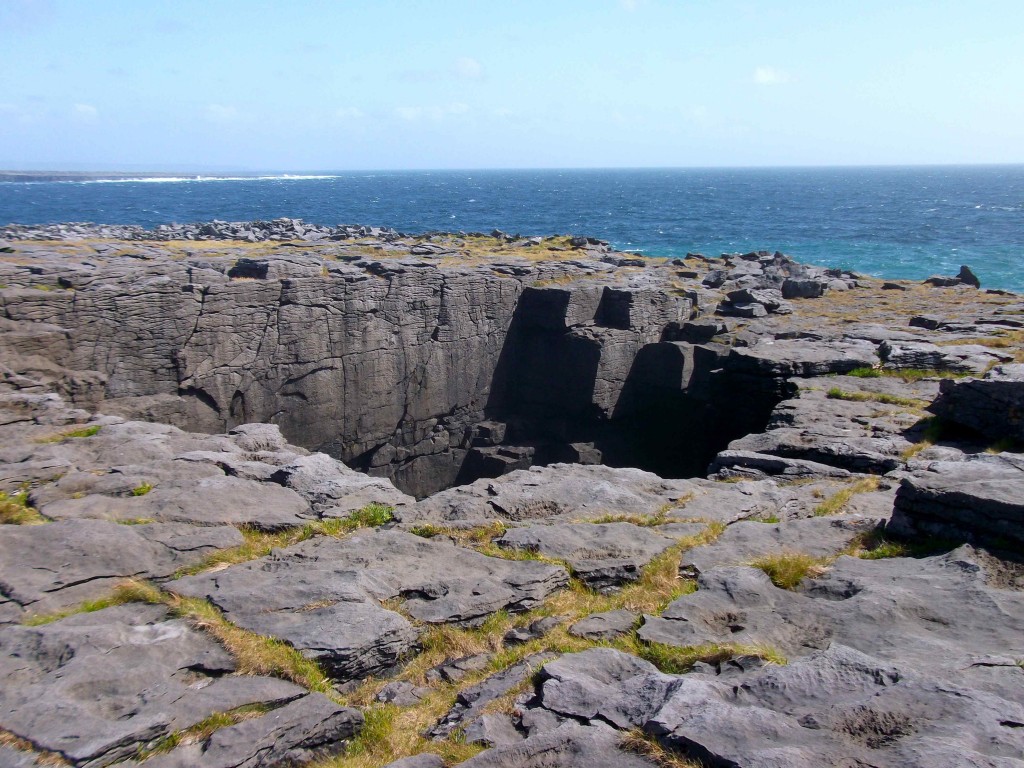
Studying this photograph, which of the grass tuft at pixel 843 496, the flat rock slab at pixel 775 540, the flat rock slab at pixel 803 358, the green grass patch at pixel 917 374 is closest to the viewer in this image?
the flat rock slab at pixel 775 540

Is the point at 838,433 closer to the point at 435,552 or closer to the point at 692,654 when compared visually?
the point at 435,552

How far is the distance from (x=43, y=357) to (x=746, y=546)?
12.4 m

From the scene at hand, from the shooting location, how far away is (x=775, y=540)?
895cm

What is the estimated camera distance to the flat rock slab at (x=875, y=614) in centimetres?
605

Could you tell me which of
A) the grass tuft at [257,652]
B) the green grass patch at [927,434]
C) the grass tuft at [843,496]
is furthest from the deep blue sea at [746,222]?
the grass tuft at [257,652]

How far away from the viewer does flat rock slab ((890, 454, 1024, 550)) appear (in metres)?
7.56

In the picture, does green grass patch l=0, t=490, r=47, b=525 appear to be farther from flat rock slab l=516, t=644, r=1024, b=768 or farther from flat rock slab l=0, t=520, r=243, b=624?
flat rock slab l=516, t=644, r=1024, b=768

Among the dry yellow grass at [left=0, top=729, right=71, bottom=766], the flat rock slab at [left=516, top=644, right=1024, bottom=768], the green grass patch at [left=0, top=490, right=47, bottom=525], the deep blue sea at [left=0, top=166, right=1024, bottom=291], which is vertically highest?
the flat rock slab at [left=516, top=644, right=1024, bottom=768]

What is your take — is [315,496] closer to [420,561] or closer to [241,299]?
[420,561]

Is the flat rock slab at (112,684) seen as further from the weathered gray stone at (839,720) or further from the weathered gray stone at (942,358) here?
the weathered gray stone at (942,358)

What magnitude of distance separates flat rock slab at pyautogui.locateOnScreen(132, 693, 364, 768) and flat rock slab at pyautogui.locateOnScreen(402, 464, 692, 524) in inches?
148

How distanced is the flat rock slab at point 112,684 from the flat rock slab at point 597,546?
3.22 metres

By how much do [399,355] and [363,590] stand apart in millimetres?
12511

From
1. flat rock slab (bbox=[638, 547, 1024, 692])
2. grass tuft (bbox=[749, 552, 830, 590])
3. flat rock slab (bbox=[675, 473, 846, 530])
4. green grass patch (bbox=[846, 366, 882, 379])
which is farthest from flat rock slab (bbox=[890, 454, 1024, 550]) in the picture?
green grass patch (bbox=[846, 366, 882, 379])
